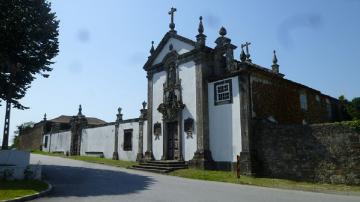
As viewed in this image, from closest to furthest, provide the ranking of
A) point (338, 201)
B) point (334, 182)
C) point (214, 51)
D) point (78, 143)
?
point (338, 201) → point (334, 182) → point (214, 51) → point (78, 143)

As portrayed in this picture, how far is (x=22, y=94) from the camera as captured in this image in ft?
64.4

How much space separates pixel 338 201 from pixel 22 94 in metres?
17.3

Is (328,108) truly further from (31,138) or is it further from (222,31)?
(31,138)

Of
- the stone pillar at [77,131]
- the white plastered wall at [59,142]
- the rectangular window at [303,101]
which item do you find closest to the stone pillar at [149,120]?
the rectangular window at [303,101]

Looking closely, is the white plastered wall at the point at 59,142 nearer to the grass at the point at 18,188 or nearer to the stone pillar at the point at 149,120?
the stone pillar at the point at 149,120

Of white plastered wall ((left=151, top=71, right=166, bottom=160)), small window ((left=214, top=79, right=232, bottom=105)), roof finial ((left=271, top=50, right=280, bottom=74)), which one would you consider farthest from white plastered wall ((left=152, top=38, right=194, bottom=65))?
roof finial ((left=271, top=50, right=280, bottom=74))

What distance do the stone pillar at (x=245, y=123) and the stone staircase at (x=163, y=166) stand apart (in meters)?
4.66

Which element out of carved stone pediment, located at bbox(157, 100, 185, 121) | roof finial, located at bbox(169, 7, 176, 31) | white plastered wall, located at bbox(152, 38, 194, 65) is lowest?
carved stone pediment, located at bbox(157, 100, 185, 121)

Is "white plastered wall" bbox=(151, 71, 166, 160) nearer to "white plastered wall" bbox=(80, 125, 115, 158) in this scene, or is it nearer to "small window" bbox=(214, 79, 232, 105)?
"small window" bbox=(214, 79, 232, 105)

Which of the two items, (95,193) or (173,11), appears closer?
(95,193)

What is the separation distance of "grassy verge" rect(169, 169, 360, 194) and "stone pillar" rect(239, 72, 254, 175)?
2.56 ft

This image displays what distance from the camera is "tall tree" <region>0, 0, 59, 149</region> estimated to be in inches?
646

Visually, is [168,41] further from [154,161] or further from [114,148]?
[114,148]

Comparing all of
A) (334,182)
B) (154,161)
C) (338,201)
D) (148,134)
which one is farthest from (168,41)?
(338,201)
